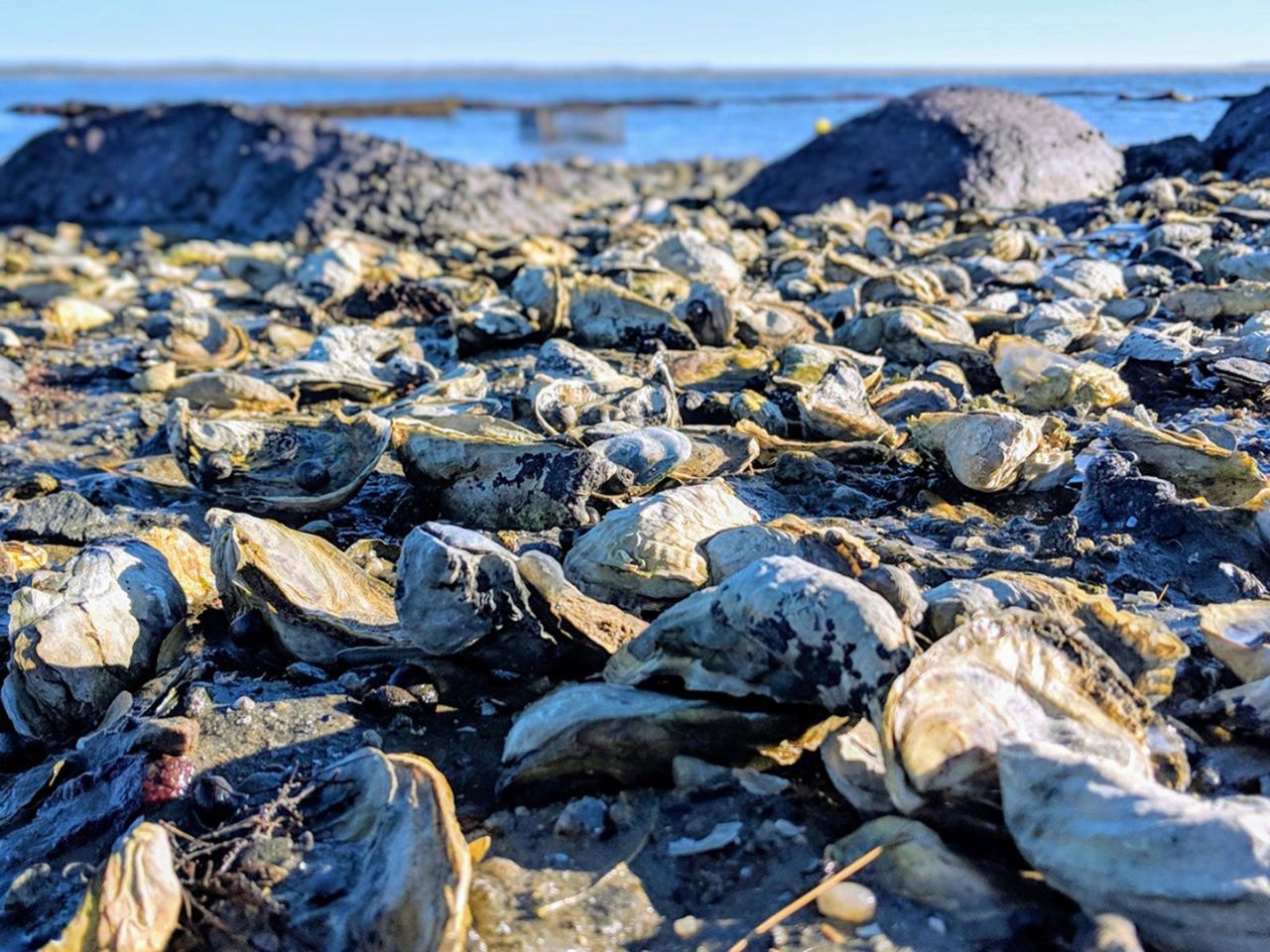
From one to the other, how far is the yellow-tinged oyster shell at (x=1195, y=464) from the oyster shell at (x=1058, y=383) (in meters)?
0.82

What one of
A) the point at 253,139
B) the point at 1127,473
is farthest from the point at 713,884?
the point at 253,139

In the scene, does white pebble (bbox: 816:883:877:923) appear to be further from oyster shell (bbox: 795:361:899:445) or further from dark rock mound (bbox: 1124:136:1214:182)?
dark rock mound (bbox: 1124:136:1214:182)

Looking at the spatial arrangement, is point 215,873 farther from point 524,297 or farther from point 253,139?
point 253,139

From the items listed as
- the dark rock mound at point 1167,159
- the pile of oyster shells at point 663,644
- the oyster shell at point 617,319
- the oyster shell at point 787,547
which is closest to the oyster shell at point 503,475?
the pile of oyster shells at point 663,644

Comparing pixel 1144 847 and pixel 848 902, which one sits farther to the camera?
pixel 848 902

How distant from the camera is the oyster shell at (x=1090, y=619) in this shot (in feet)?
8.07

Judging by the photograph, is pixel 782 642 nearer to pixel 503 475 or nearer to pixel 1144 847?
pixel 1144 847

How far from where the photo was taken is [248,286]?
10664mm

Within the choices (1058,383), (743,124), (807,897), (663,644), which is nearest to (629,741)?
(663,644)

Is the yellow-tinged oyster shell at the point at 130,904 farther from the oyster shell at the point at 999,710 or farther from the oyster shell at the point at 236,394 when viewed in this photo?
the oyster shell at the point at 236,394

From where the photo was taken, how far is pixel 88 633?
3131mm

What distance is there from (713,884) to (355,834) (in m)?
0.78

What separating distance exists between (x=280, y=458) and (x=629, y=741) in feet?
9.42

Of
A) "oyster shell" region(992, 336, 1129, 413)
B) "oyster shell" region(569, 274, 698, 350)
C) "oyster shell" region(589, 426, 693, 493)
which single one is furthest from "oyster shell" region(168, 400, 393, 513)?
"oyster shell" region(992, 336, 1129, 413)
